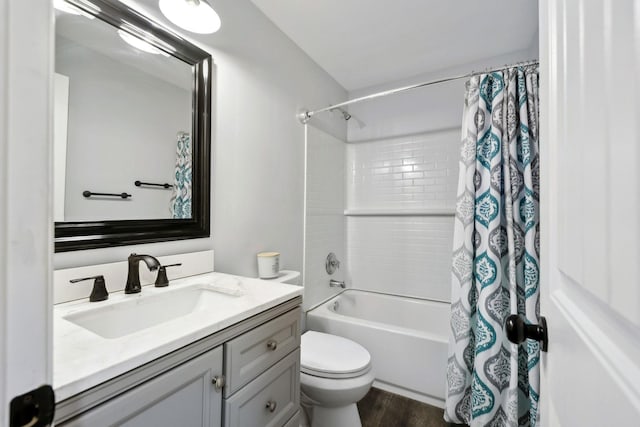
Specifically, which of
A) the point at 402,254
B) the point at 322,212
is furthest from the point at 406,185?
the point at 322,212

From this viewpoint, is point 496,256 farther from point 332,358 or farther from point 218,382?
point 218,382

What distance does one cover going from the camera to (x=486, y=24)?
5.88ft

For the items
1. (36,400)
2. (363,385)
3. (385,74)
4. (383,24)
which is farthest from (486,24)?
(36,400)

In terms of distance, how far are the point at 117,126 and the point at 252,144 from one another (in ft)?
2.28

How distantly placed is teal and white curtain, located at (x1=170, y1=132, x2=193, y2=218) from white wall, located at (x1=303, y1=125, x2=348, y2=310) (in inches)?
39.4

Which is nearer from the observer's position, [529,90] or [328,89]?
[529,90]

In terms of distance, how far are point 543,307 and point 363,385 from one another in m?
1.02

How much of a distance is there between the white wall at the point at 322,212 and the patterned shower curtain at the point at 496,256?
3.43ft

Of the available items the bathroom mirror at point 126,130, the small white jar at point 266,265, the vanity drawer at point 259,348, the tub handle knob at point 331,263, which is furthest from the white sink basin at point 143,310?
the tub handle knob at point 331,263

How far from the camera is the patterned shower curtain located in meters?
1.40

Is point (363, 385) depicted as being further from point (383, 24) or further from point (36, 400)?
point (383, 24)

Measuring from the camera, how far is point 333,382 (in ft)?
4.44

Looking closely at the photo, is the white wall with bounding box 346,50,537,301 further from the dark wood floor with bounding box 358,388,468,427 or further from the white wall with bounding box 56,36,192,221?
the white wall with bounding box 56,36,192,221

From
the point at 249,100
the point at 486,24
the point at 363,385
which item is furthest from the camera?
the point at 486,24
